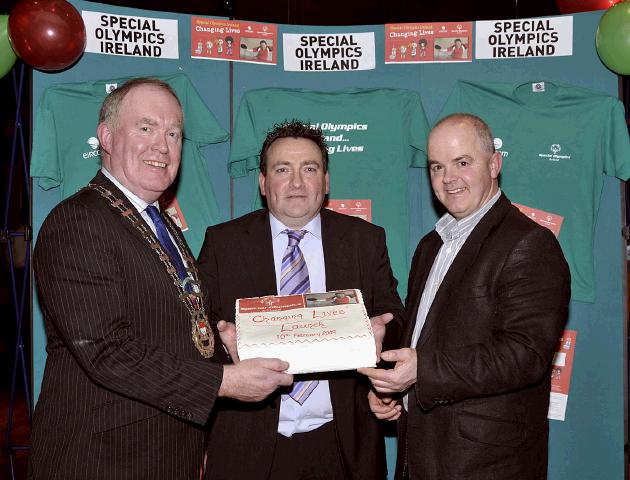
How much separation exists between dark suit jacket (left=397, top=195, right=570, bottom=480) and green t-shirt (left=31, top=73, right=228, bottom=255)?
100 inches

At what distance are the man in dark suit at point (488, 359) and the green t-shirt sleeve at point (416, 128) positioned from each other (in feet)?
6.57

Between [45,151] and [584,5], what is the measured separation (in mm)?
4378

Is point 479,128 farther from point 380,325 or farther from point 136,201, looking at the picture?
point 136,201

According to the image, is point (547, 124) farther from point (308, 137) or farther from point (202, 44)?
point (202, 44)

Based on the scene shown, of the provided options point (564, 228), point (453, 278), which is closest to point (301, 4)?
point (564, 228)

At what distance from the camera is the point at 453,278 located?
2.46 meters

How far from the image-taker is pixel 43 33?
13.0 feet

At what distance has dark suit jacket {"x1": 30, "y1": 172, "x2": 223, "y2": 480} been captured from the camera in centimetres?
202

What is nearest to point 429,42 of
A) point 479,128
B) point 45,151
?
point 479,128

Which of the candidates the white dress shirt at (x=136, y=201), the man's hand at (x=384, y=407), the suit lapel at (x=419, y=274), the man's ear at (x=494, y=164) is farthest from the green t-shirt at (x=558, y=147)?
the white dress shirt at (x=136, y=201)

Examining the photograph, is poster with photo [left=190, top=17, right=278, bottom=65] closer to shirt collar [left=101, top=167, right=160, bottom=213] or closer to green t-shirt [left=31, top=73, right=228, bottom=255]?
green t-shirt [left=31, top=73, right=228, bottom=255]

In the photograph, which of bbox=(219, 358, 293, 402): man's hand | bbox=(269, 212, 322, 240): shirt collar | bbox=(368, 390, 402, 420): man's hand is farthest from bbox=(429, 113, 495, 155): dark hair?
bbox=(219, 358, 293, 402): man's hand

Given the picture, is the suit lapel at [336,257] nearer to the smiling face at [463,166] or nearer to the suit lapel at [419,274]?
the suit lapel at [419,274]

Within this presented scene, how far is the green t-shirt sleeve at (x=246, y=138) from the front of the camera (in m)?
4.48
